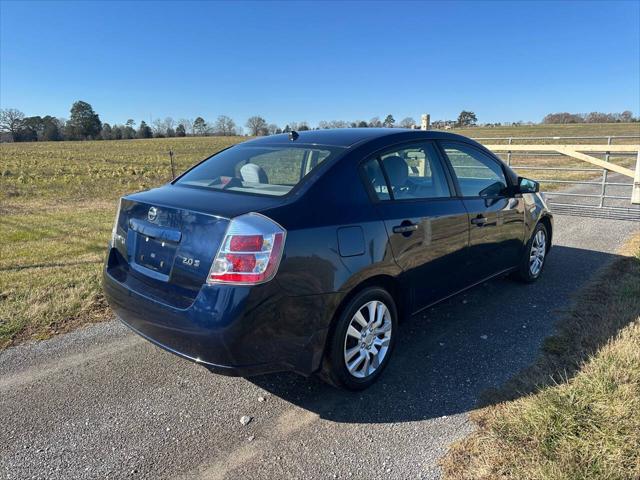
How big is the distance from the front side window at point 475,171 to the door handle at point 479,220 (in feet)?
0.68

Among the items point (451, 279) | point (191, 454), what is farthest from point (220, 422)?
point (451, 279)

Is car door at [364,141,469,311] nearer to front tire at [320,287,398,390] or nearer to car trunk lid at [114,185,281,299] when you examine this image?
front tire at [320,287,398,390]

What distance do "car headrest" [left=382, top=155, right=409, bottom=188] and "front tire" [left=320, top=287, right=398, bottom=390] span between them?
831 mm

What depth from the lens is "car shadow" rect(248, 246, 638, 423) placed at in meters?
2.97

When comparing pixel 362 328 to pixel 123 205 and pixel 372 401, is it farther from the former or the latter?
pixel 123 205

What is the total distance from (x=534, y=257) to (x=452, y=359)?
232 centimetres

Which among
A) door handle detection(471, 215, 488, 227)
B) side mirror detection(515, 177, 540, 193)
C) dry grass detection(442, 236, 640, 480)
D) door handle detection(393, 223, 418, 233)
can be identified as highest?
side mirror detection(515, 177, 540, 193)

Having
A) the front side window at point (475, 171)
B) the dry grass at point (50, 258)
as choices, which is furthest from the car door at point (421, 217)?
the dry grass at point (50, 258)

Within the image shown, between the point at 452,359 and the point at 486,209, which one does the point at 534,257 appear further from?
the point at 452,359

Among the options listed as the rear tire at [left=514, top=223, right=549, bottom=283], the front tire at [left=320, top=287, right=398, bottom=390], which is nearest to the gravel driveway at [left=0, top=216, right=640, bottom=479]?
the front tire at [left=320, top=287, right=398, bottom=390]

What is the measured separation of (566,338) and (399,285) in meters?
1.59

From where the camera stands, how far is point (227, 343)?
8.01ft

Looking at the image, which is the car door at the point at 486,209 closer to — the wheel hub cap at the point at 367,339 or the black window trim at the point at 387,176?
the black window trim at the point at 387,176

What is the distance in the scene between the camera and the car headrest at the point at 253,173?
10.9 ft
